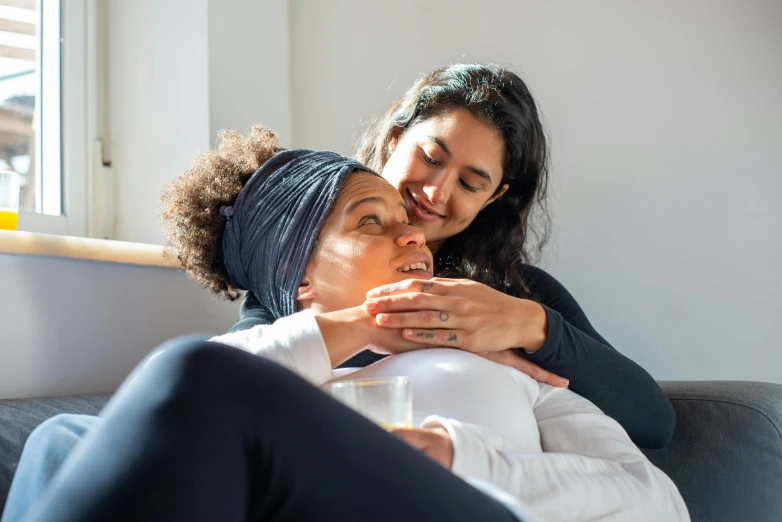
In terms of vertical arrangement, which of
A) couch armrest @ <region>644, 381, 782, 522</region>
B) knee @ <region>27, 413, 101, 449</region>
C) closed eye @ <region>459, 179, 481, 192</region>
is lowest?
couch armrest @ <region>644, 381, 782, 522</region>

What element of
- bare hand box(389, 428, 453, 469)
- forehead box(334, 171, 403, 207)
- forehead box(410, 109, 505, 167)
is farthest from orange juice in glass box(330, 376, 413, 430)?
forehead box(410, 109, 505, 167)

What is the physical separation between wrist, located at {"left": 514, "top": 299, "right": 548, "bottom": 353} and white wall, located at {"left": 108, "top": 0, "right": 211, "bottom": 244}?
975mm

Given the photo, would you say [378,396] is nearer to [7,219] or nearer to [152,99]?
[7,219]

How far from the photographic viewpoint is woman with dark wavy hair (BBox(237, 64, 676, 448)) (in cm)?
110

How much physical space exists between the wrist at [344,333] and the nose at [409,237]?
6.7 inches

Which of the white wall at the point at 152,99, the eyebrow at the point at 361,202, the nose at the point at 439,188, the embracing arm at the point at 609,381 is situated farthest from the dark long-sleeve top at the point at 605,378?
the white wall at the point at 152,99

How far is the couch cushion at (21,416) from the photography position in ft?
3.16

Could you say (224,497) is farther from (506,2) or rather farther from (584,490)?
(506,2)

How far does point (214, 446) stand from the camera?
1.70 ft

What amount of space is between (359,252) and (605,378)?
0.43 meters

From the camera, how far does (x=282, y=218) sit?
4.00 feet

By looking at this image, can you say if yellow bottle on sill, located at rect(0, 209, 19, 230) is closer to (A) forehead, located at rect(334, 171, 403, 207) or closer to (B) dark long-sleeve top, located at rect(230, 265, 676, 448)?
(B) dark long-sleeve top, located at rect(230, 265, 676, 448)

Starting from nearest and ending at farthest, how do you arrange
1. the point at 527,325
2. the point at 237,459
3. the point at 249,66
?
the point at 237,459
the point at 527,325
the point at 249,66

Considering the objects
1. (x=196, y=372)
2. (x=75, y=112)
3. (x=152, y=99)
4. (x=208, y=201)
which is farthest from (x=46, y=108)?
(x=196, y=372)
